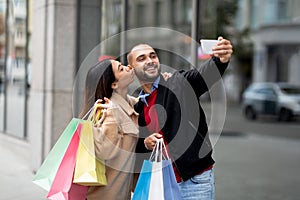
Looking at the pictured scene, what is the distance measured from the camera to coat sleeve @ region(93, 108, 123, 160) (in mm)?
2746

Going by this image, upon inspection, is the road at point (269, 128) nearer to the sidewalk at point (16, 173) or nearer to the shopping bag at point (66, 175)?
the sidewalk at point (16, 173)

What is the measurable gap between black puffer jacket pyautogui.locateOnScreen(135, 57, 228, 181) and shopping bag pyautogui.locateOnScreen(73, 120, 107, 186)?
0.29 meters

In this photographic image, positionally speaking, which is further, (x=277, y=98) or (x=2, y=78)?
(x=277, y=98)

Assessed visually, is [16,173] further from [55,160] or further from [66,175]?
[66,175]

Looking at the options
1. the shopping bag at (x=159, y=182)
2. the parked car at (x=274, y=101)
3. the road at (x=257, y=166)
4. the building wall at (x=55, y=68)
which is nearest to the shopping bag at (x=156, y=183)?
the shopping bag at (x=159, y=182)

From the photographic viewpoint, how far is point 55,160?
9.59 ft

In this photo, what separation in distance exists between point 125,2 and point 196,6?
1524 mm

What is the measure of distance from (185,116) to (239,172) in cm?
605

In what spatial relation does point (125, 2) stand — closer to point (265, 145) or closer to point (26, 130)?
point (26, 130)

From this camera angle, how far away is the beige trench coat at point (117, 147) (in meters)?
2.75

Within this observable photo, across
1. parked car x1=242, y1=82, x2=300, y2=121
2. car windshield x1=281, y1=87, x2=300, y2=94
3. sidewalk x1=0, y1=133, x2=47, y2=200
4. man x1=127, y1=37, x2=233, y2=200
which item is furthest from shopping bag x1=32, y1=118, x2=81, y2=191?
car windshield x1=281, y1=87, x2=300, y2=94

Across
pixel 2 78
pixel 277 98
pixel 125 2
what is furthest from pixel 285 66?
pixel 125 2

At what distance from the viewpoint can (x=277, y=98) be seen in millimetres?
20688

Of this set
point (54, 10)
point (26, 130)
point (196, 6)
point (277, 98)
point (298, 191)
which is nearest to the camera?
point (196, 6)
